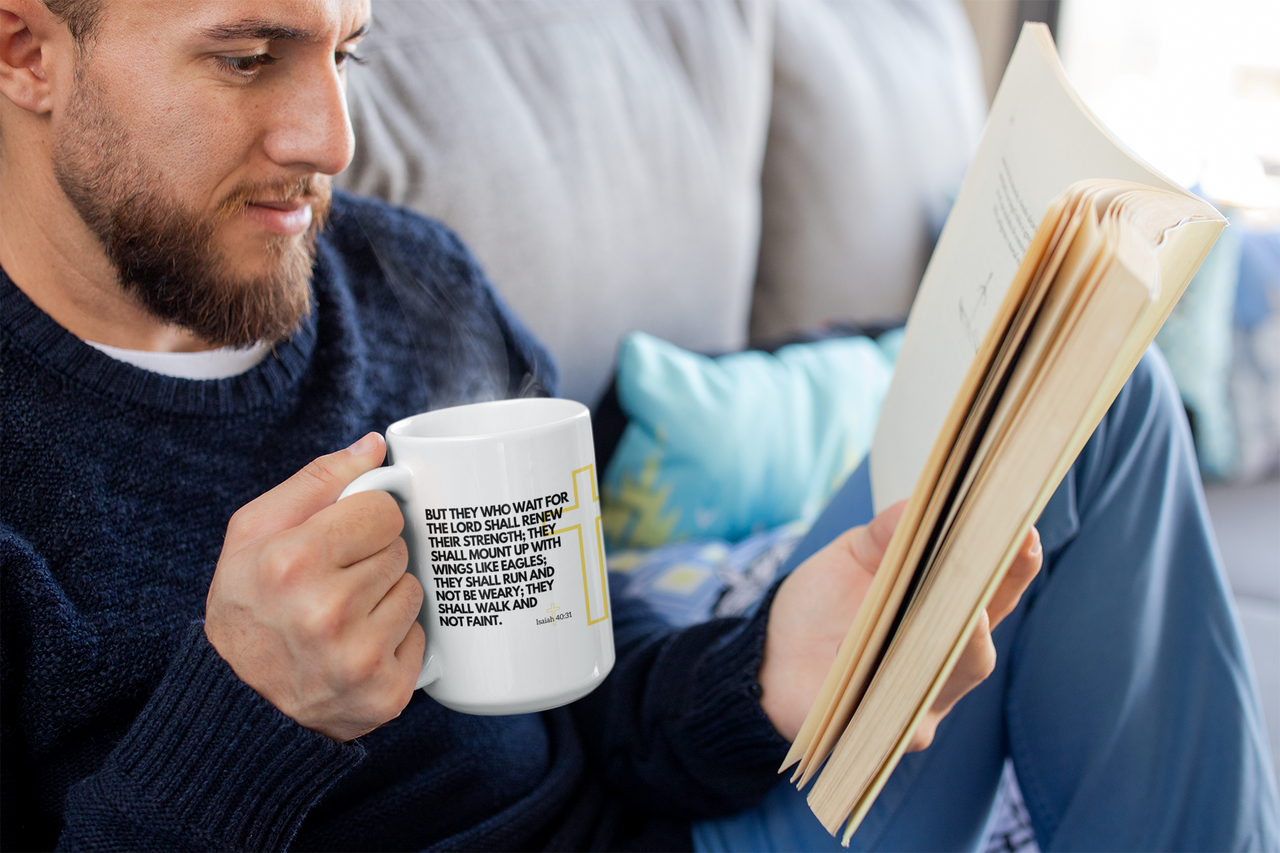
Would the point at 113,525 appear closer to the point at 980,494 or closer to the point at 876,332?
the point at 980,494

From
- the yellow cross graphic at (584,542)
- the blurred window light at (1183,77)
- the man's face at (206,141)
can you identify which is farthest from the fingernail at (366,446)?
the blurred window light at (1183,77)

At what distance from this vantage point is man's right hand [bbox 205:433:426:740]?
1.43ft

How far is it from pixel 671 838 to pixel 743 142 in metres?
1.00

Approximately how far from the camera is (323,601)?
1.43ft

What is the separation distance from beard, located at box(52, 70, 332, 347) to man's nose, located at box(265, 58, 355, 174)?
0.03 m

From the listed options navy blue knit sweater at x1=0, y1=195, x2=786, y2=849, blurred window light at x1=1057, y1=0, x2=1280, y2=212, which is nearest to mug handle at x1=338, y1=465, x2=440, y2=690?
navy blue knit sweater at x1=0, y1=195, x2=786, y2=849

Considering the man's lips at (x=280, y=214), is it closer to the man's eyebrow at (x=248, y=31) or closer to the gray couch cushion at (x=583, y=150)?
the man's eyebrow at (x=248, y=31)

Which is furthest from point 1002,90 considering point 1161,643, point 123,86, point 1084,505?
point 123,86

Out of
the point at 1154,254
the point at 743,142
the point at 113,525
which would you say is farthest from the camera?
the point at 743,142

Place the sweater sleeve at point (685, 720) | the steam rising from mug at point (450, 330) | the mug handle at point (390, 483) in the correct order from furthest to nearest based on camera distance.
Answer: the steam rising from mug at point (450, 330), the sweater sleeve at point (685, 720), the mug handle at point (390, 483)

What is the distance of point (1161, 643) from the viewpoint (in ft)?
2.35

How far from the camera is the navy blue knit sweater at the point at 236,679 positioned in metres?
0.51

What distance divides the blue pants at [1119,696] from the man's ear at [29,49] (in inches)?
27.8

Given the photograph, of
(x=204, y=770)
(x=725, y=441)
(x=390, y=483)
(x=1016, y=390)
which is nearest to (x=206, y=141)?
(x=390, y=483)
